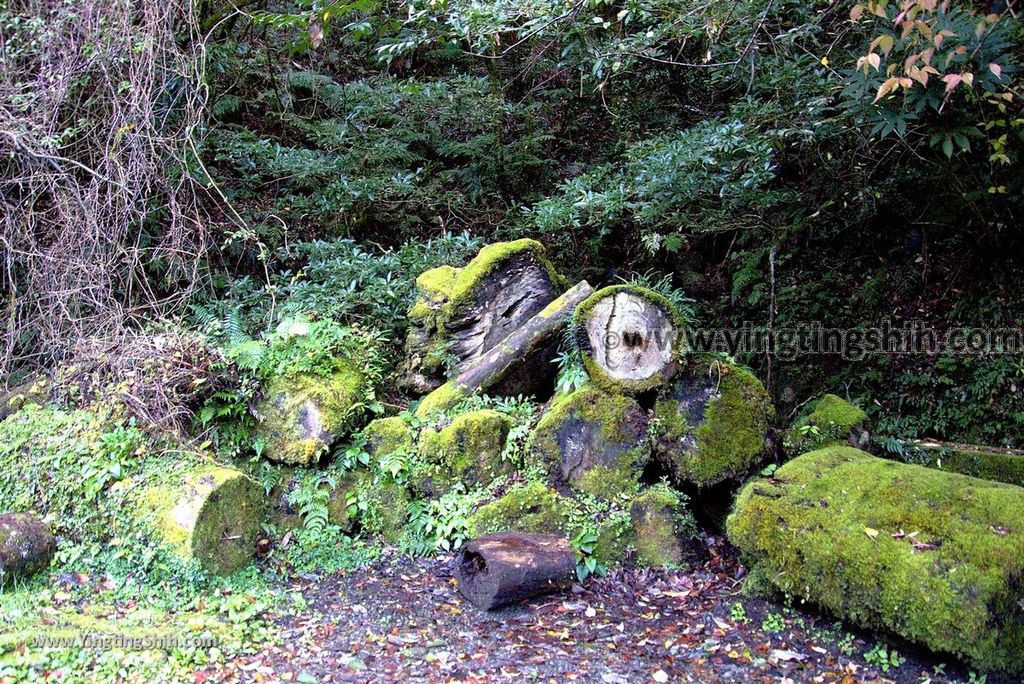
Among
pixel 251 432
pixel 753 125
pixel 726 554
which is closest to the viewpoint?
pixel 726 554

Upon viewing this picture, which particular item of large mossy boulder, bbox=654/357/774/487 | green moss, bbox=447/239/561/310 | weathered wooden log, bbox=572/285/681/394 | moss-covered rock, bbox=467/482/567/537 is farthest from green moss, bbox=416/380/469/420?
large mossy boulder, bbox=654/357/774/487

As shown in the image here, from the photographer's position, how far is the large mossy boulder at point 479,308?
6.22 m

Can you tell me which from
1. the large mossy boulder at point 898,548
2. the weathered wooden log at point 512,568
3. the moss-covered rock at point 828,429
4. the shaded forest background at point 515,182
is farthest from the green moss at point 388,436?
the moss-covered rock at point 828,429

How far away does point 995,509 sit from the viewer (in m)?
3.77

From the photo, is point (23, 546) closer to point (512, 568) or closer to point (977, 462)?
point (512, 568)

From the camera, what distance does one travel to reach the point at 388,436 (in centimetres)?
562

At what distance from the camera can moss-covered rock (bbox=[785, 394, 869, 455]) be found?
5.20 m

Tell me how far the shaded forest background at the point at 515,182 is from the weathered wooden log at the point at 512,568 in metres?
2.67

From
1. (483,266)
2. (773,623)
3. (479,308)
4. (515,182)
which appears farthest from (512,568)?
(515,182)

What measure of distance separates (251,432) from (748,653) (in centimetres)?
398

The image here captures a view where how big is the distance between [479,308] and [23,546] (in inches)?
148

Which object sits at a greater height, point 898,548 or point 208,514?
point 898,548

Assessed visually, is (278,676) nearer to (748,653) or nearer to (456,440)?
(456,440)

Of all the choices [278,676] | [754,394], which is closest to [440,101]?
[754,394]
